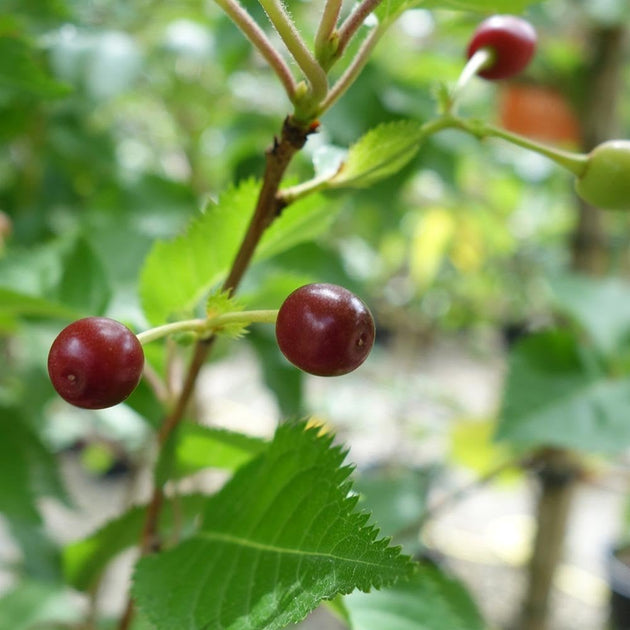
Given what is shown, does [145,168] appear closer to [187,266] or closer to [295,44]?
[187,266]

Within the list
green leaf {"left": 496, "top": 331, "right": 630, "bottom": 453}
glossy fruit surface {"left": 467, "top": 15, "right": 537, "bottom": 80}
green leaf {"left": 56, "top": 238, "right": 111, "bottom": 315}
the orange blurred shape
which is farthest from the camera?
the orange blurred shape

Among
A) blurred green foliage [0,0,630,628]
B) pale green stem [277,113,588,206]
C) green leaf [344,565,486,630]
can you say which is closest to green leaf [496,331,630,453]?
blurred green foliage [0,0,630,628]

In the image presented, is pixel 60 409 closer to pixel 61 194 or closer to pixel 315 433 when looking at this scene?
pixel 61 194

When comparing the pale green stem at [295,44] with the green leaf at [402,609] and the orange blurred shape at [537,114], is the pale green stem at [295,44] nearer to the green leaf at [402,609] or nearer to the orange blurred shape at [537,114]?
the green leaf at [402,609]

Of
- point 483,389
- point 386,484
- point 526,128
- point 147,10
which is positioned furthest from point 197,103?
point 483,389

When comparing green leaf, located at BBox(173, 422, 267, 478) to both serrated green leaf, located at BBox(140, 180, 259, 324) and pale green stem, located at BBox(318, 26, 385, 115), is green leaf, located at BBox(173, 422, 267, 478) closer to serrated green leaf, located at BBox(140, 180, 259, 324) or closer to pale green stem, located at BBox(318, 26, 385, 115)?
serrated green leaf, located at BBox(140, 180, 259, 324)
